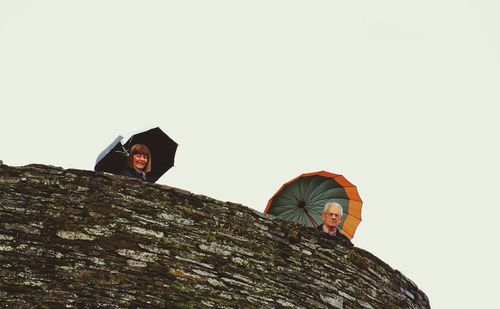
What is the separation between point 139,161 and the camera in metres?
7.80

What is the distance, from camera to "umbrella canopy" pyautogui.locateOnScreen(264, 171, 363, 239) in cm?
976

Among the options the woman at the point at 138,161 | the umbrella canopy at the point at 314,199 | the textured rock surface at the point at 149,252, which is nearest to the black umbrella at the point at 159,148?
the woman at the point at 138,161

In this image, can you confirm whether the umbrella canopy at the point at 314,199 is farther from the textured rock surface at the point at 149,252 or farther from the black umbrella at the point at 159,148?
the textured rock surface at the point at 149,252

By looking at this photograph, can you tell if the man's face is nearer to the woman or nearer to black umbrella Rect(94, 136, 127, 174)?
the woman

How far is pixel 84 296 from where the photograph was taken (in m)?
5.89

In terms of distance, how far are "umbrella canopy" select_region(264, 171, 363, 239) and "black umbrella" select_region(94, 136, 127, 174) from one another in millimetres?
2470

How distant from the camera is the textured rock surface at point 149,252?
5.99 meters

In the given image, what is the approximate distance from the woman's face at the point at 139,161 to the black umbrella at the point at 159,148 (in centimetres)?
103

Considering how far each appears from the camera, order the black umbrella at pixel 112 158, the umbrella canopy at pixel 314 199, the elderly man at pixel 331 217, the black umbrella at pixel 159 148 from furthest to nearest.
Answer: the umbrella canopy at pixel 314 199 → the black umbrella at pixel 159 148 → the black umbrella at pixel 112 158 → the elderly man at pixel 331 217

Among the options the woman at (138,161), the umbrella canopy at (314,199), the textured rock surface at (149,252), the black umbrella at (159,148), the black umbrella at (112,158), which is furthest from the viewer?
the umbrella canopy at (314,199)

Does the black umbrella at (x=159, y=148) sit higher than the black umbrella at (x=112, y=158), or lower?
higher

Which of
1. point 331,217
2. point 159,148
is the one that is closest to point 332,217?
point 331,217

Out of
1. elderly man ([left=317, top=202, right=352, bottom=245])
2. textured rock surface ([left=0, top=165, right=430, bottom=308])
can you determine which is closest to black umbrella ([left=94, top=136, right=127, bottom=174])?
textured rock surface ([left=0, top=165, right=430, bottom=308])

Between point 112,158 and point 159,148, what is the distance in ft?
3.08
